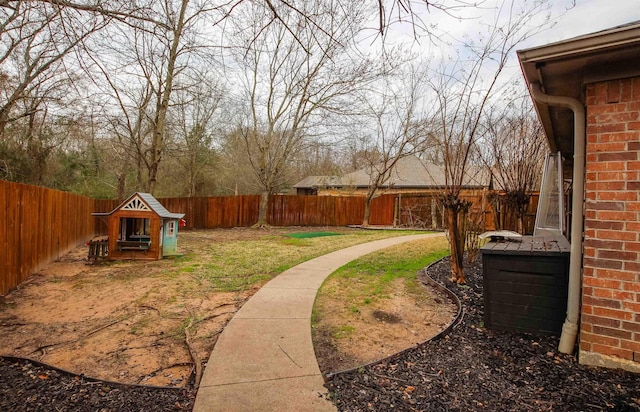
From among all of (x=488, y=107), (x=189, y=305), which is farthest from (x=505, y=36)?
(x=189, y=305)

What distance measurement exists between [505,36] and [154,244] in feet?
25.2

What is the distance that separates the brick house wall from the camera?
7.98 feet

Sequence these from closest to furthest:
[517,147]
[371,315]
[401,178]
Answer: [371,315] → [517,147] → [401,178]

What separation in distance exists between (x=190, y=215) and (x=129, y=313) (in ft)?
43.5

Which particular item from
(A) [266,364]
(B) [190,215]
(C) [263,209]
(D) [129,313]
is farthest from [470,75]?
(B) [190,215]

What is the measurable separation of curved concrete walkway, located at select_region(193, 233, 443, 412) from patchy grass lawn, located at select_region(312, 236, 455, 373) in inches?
7.5

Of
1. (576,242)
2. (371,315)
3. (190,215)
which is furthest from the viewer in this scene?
(190,215)

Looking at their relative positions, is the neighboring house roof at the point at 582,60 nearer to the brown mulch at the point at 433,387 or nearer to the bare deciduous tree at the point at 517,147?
the brown mulch at the point at 433,387

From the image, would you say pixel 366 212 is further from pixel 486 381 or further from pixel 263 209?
pixel 486 381

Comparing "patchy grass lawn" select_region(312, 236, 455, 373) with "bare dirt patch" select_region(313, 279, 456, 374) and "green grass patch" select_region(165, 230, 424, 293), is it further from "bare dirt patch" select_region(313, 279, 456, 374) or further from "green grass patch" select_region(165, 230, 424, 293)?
"green grass patch" select_region(165, 230, 424, 293)

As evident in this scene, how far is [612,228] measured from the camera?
2.50 m

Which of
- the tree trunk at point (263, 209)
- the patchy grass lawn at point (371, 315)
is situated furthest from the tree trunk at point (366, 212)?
the patchy grass lawn at point (371, 315)

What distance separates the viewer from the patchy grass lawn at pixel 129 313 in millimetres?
2711

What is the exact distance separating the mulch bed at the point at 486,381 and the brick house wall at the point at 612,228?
0.24 m
